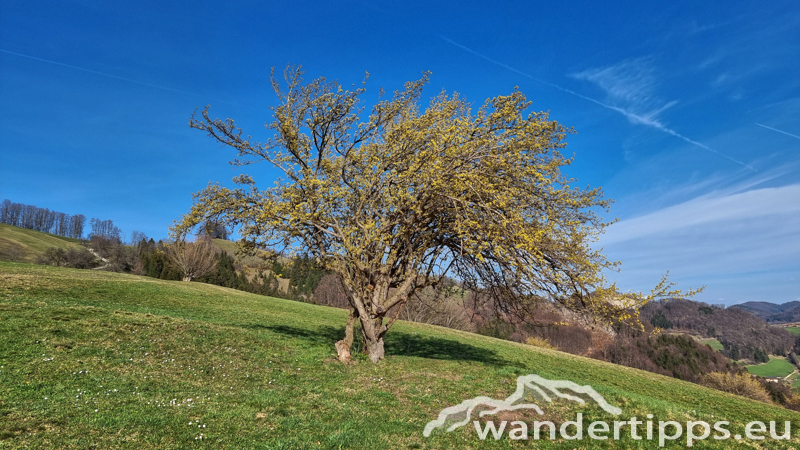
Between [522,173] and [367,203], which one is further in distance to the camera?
[367,203]

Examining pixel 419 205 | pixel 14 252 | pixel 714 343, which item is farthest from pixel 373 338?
pixel 714 343

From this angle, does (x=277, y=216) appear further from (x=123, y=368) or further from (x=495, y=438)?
(x=495, y=438)

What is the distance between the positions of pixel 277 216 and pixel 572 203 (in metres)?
10.8

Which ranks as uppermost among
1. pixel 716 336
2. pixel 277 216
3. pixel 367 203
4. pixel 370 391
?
pixel 367 203

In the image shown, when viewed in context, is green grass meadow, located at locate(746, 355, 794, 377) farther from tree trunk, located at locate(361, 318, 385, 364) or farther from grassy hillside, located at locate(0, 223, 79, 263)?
grassy hillside, located at locate(0, 223, 79, 263)

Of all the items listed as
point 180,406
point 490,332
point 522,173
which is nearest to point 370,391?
point 180,406

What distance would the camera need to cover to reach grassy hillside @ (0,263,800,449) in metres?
7.72

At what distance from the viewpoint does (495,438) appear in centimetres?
862

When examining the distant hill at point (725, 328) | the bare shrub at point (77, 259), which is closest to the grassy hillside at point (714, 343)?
the distant hill at point (725, 328)

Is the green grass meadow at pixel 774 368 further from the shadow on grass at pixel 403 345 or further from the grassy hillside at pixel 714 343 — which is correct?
the shadow on grass at pixel 403 345

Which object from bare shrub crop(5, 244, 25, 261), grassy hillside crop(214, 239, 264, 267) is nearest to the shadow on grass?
grassy hillside crop(214, 239, 264, 267)

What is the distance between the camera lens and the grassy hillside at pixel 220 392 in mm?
7723

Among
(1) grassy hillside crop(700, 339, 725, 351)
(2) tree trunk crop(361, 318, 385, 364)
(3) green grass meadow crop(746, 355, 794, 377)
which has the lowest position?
(3) green grass meadow crop(746, 355, 794, 377)

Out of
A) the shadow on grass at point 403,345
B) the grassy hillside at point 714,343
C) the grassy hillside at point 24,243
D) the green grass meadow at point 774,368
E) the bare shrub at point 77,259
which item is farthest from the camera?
the grassy hillside at point 714,343
